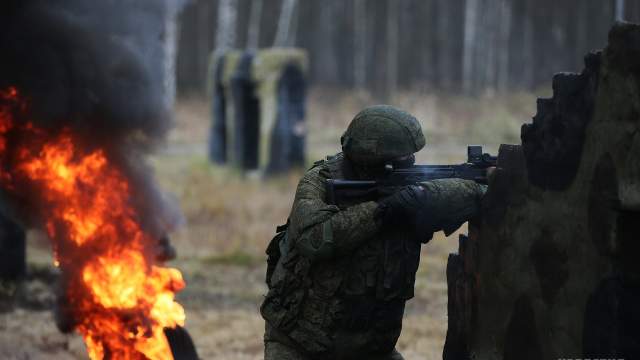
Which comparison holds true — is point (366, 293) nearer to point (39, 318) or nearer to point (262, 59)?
point (39, 318)

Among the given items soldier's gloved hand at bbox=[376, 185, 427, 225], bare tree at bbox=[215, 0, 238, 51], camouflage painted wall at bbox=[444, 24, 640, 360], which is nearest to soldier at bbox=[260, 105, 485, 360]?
soldier's gloved hand at bbox=[376, 185, 427, 225]

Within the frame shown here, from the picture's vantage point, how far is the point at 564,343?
4.46 meters

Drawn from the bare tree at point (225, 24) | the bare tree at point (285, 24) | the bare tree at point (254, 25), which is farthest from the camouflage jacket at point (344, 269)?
the bare tree at point (254, 25)

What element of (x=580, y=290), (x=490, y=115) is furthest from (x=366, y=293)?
(x=490, y=115)

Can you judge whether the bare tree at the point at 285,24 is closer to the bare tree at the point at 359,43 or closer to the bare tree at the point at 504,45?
the bare tree at the point at 359,43

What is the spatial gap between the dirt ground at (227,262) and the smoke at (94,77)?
1025 millimetres

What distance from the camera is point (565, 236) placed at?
4.41 meters

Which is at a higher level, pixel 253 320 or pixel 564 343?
pixel 564 343

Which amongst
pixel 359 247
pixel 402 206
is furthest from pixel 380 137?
pixel 359 247

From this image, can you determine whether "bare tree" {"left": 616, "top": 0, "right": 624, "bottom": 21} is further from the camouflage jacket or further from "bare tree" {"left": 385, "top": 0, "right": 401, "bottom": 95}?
"bare tree" {"left": 385, "top": 0, "right": 401, "bottom": 95}

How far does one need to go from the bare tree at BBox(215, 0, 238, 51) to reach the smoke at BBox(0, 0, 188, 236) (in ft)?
79.1

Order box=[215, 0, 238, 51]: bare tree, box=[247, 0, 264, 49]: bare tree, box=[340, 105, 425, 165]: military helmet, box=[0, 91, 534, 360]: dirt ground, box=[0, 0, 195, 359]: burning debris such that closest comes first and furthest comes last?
1. box=[340, 105, 425, 165]: military helmet
2. box=[0, 0, 195, 359]: burning debris
3. box=[0, 91, 534, 360]: dirt ground
4. box=[215, 0, 238, 51]: bare tree
5. box=[247, 0, 264, 49]: bare tree

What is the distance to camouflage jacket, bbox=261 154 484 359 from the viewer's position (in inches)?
178

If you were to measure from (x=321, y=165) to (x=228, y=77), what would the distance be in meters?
17.2
